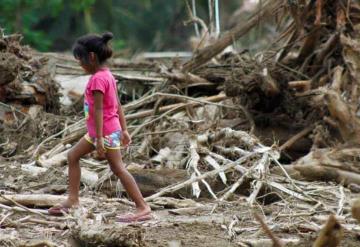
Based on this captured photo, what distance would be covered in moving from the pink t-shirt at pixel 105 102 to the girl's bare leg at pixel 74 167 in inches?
5.1

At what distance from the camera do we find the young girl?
630cm

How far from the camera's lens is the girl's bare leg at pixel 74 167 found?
6.52 m

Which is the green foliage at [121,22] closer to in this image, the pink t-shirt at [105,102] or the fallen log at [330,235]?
the pink t-shirt at [105,102]

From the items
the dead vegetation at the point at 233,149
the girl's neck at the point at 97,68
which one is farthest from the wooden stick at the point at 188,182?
the girl's neck at the point at 97,68

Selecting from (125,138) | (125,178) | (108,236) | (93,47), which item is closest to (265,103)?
(125,138)

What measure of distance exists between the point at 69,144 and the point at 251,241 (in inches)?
152

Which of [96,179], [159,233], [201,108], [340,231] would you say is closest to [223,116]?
[201,108]

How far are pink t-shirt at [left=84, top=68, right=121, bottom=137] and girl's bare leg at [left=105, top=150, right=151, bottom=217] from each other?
172 millimetres

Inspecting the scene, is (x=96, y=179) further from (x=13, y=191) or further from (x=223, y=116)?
(x=223, y=116)

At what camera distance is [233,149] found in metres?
8.18

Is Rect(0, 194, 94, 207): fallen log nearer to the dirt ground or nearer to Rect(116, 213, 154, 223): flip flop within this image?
the dirt ground

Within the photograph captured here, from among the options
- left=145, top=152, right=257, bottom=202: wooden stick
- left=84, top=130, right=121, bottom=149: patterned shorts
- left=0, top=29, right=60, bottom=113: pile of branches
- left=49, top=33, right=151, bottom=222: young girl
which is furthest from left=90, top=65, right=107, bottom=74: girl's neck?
left=0, top=29, right=60, bottom=113: pile of branches

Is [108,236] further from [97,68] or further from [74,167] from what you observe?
[97,68]

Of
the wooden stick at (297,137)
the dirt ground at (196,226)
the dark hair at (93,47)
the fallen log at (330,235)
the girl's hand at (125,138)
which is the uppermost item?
the dark hair at (93,47)
